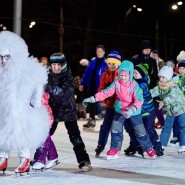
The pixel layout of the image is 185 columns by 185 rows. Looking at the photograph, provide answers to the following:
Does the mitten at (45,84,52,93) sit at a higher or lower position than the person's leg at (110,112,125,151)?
higher

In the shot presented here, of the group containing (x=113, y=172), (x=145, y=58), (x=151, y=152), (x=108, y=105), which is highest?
(x=145, y=58)

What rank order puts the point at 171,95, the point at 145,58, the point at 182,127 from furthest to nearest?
the point at 145,58
the point at 182,127
the point at 171,95

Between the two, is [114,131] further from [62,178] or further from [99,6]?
[99,6]

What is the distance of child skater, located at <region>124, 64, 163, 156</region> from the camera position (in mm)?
8648

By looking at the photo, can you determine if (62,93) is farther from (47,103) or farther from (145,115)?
(145,115)

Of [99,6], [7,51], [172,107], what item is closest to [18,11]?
[172,107]

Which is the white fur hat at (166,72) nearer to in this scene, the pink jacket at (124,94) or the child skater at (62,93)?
the pink jacket at (124,94)

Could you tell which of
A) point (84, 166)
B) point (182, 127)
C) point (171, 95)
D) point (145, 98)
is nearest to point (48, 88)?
point (84, 166)

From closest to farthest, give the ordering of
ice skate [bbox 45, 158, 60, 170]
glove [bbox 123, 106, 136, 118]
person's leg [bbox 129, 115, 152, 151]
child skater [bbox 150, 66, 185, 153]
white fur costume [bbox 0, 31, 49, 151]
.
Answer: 1. white fur costume [bbox 0, 31, 49, 151]
2. ice skate [bbox 45, 158, 60, 170]
3. glove [bbox 123, 106, 136, 118]
4. person's leg [bbox 129, 115, 152, 151]
5. child skater [bbox 150, 66, 185, 153]

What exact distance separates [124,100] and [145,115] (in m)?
0.75

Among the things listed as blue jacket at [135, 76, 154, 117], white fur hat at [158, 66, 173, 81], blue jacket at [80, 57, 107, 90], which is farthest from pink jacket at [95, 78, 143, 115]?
blue jacket at [80, 57, 107, 90]

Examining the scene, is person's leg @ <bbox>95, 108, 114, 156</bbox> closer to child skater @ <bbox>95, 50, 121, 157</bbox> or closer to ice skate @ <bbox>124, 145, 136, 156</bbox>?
child skater @ <bbox>95, 50, 121, 157</bbox>

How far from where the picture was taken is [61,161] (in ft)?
26.6

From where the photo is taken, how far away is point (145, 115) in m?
8.83
